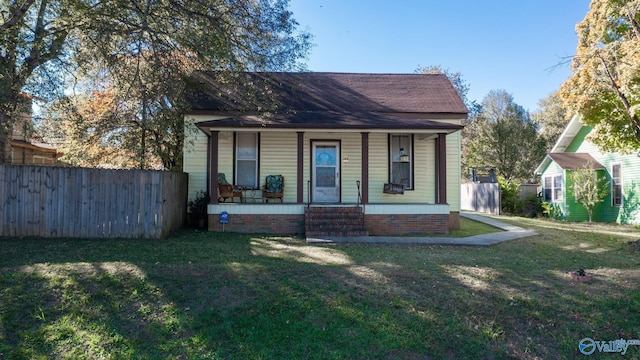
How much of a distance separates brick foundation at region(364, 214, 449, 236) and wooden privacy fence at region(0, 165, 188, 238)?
554 centimetres

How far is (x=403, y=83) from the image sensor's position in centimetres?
1375

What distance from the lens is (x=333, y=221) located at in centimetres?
958

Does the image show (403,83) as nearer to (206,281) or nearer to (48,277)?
(206,281)

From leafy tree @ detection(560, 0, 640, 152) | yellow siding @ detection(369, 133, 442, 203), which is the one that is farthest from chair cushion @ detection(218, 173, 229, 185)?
leafy tree @ detection(560, 0, 640, 152)

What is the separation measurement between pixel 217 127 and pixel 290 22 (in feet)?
11.3

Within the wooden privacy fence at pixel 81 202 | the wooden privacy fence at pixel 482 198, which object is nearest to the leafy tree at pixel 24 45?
the wooden privacy fence at pixel 81 202

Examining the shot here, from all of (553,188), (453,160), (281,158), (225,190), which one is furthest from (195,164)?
(553,188)

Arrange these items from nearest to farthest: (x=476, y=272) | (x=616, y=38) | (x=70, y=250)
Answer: (x=476, y=272) → (x=70, y=250) → (x=616, y=38)

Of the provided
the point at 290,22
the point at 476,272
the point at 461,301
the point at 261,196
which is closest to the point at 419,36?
the point at 290,22

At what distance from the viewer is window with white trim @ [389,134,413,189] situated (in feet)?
38.5

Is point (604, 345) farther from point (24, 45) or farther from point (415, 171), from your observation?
point (24, 45)

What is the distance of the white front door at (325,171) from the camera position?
38.2ft

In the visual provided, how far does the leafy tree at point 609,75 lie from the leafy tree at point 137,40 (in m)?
7.66

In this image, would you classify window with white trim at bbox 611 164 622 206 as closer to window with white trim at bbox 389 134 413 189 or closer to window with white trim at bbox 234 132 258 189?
window with white trim at bbox 389 134 413 189
